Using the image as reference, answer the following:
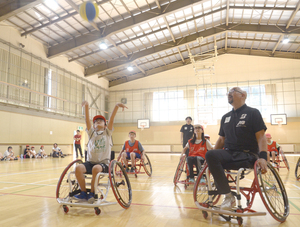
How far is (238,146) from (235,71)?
76.7 ft

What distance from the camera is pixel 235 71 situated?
24234mm

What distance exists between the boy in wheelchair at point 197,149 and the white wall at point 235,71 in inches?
691

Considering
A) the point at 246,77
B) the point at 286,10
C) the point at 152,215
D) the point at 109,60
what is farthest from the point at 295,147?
the point at 152,215

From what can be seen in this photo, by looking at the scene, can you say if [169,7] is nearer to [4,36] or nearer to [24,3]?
[24,3]

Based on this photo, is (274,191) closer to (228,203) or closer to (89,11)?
(228,203)

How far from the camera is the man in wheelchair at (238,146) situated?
246 centimetres

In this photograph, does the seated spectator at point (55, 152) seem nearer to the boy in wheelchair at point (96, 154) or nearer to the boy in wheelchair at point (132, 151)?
the boy in wheelchair at point (132, 151)

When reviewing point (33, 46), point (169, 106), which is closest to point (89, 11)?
point (33, 46)

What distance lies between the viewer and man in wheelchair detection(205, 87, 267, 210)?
2464mm

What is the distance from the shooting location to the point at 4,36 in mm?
14375

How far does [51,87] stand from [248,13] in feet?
51.6

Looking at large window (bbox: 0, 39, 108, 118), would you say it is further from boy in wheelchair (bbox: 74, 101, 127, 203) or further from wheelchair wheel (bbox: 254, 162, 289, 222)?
wheelchair wheel (bbox: 254, 162, 289, 222)

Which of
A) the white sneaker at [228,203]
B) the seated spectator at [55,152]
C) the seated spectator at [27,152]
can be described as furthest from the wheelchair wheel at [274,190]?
the seated spectator at [55,152]

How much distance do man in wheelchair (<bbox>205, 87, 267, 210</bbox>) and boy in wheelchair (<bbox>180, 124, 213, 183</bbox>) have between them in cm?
185
